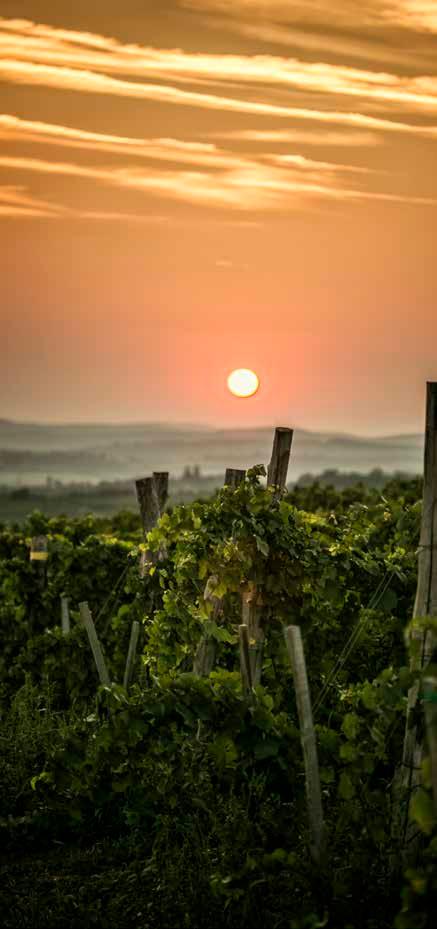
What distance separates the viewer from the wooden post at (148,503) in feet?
36.9

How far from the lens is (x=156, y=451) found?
109875 mm

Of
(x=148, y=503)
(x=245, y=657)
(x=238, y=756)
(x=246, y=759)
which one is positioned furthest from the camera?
(x=148, y=503)

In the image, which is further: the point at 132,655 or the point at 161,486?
the point at 161,486

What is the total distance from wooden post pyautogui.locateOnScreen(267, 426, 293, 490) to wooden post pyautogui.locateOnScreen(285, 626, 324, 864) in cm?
196

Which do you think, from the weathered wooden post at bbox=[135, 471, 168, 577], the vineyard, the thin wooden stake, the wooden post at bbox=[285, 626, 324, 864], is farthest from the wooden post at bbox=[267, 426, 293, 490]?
the weathered wooden post at bbox=[135, 471, 168, 577]

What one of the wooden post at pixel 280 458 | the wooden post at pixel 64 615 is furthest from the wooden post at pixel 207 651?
the wooden post at pixel 64 615

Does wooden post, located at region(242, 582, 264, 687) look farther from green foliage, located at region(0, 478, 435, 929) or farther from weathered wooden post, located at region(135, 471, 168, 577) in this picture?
weathered wooden post, located at region(135, 471, 168, 577)

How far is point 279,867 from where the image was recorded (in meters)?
6.86

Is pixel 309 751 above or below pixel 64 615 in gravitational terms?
above

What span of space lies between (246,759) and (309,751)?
2.24 feet

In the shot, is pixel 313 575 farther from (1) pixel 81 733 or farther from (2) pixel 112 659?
(2) pixel 112 659

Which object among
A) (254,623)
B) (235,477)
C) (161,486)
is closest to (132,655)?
(161,486)

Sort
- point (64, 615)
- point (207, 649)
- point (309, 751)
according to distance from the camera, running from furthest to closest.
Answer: point (64, 615) < point (207, 649) < point (309, 751)

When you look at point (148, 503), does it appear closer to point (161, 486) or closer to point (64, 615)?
point (161, 486)
